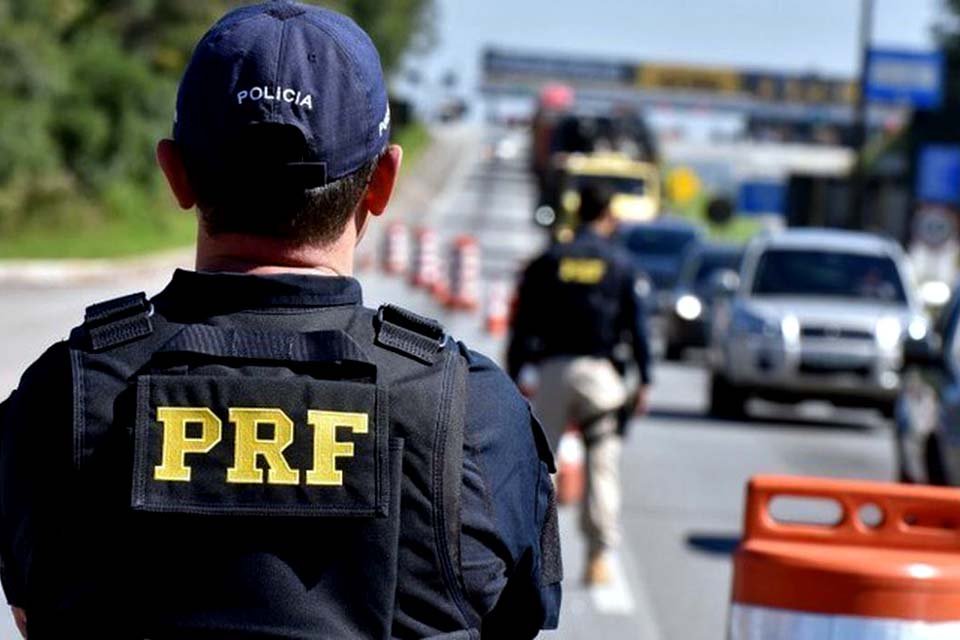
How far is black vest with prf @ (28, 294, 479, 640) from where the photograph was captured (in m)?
2.65

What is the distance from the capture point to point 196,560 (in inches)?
104

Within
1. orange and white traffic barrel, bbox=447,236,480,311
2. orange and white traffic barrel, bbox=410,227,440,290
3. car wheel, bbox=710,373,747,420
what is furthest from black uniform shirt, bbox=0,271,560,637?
orange and white traffic barrel, bbox=410,227,440,290

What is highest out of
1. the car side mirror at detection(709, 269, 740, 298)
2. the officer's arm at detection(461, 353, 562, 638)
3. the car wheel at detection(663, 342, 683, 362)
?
the officer's arm at detection(461, 353, 562, 638)

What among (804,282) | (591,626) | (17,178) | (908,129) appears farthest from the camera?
(908,129)

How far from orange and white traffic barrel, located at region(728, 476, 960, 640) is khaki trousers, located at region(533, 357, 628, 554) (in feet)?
16.2

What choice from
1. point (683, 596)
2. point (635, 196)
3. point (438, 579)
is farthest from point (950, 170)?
point (438, 579)

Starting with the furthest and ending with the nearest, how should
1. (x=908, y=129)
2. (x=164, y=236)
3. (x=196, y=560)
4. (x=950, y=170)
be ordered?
(x=908, y=129)
(x=164, y=236)
(x=950, y=170)
(x=196, y=560)

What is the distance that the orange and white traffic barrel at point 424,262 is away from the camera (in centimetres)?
3650

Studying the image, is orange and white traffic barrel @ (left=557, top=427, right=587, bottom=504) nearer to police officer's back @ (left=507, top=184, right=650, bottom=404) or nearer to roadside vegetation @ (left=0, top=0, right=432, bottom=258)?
police officer's back @ (left=507, top=184, right=650, bottom=404)

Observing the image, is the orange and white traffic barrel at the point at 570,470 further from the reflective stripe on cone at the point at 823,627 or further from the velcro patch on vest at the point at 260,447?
the velcro patch on vest at the point at 260,447

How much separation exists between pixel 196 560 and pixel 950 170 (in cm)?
3695

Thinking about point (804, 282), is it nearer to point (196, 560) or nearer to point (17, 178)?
point (196, 560)

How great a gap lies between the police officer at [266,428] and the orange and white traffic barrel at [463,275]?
28.8 metres

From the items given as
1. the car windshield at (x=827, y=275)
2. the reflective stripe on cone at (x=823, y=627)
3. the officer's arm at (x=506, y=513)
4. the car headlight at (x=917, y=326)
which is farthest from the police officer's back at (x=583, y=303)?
the car windshield at (x=827, y=275)
